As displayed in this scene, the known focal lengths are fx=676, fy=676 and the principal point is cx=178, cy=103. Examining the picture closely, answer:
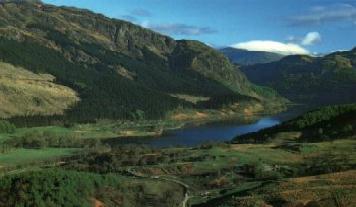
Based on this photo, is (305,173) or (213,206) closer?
(213,206)

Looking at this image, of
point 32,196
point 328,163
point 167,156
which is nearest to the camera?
point 32,196

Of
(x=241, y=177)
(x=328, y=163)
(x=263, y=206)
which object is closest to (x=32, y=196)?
(x=263, y=206)

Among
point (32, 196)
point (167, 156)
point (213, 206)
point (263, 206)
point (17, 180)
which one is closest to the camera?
point (263, 206)

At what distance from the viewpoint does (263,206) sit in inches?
3504

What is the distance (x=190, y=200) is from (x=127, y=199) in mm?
11132

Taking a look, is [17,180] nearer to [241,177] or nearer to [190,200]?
[190,200]

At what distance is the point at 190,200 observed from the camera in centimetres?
11344

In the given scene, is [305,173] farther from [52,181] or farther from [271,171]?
[52,181]

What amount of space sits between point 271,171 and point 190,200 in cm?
3718

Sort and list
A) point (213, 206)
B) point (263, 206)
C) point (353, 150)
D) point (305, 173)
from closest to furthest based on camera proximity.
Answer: point (263, 206) < point (213, 206) < point (305, 173) < point (353, 150)

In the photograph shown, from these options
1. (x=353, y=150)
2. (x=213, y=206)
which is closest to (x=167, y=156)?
(x=353, y=150)

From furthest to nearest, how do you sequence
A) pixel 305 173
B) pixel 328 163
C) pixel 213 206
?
1. pixel 328 163
2. pixel 305 173
3. pixel 213 206

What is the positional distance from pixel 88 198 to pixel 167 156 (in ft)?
236

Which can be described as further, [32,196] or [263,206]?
[32,196]
